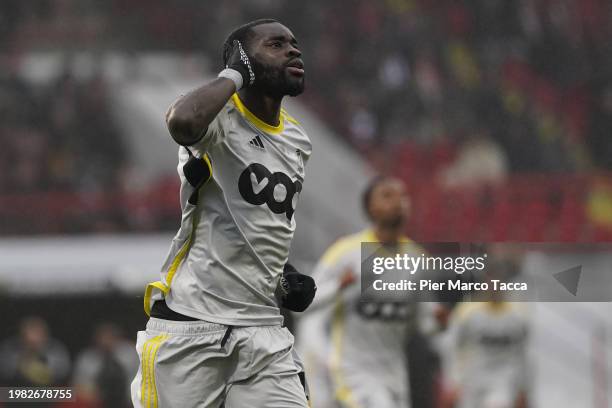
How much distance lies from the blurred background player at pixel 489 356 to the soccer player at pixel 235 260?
3987 mm

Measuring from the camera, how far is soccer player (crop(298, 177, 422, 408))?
6441mm

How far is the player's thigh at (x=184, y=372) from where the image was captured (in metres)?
3.56

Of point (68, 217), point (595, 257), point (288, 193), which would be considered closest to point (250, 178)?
point (288, 193)

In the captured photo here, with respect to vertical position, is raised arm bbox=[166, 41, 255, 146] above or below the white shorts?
above

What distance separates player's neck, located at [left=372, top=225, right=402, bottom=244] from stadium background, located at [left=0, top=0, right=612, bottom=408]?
14.2 ft

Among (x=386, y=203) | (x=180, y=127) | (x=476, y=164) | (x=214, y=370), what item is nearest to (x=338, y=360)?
(x=386, y=203)

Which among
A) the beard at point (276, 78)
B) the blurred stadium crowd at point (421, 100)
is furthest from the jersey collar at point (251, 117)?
the blurred stadium crowd at point (421, 100)

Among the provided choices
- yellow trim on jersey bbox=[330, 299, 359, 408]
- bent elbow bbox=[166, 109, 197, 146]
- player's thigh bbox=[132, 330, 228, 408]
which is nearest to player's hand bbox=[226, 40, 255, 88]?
bent elbow bbox=[166, 109, 197, 146]

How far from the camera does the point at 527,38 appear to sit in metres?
17.0

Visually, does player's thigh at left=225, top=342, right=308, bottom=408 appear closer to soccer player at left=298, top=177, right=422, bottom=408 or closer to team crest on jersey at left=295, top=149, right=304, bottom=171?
team crest on jersey at left=295, top=149, right=304, bottom=171

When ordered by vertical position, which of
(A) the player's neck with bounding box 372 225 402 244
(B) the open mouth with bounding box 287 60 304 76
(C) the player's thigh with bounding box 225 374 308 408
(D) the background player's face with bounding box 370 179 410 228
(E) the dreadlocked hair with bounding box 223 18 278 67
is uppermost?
(D) the background player's face with bounding box 370 179 410 228

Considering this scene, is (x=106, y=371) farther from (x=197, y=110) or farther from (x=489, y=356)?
(x=197, y=110)

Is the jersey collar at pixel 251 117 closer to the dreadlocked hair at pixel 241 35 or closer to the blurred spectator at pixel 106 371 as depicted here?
the dreadlocked hair at pixel 241 35

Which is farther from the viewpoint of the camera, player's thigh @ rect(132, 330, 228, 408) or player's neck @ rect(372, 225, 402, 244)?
player's neck @ rect(372, 225, 402, 244)
